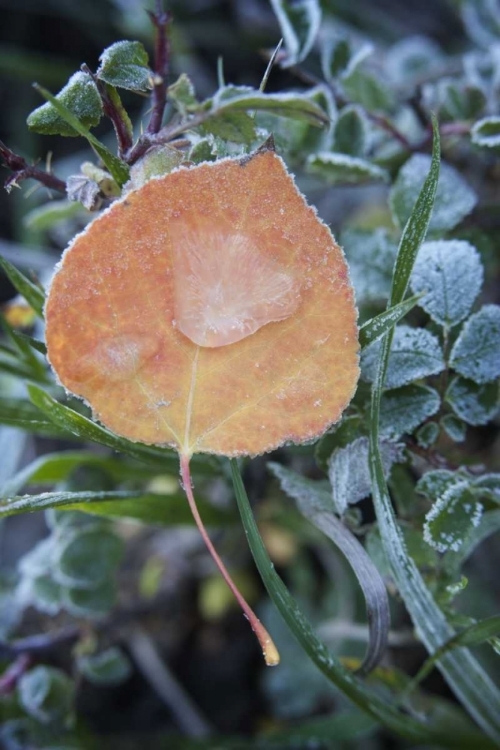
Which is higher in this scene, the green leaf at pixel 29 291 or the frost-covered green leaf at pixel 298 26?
the frost-covered green leaf at pixel 298 26

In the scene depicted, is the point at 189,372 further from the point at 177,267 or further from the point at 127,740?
the point at 127,740

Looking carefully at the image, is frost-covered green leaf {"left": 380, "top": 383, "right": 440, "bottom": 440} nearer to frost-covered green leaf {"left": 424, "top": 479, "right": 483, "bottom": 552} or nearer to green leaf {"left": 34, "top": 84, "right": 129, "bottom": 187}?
frost-covered green leaf {"left": 424, "top": 479, "right": 483, "bottom": 552}

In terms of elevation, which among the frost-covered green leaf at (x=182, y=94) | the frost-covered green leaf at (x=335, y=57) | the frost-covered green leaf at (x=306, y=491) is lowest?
the frost-covered green leaf at (x=306, y=491)

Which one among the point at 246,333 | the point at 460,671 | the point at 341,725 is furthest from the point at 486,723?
the point at 246,333

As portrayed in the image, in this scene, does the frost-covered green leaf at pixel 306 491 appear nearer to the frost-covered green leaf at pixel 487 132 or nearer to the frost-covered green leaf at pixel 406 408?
the frost-covered green leaf at pixel 406 408

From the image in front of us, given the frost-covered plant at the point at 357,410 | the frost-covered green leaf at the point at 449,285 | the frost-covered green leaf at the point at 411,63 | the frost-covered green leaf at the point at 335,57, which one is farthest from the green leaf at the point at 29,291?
the frost-covered green leaf at the point at 411,63

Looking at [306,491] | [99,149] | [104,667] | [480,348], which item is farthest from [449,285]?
[104,667]
